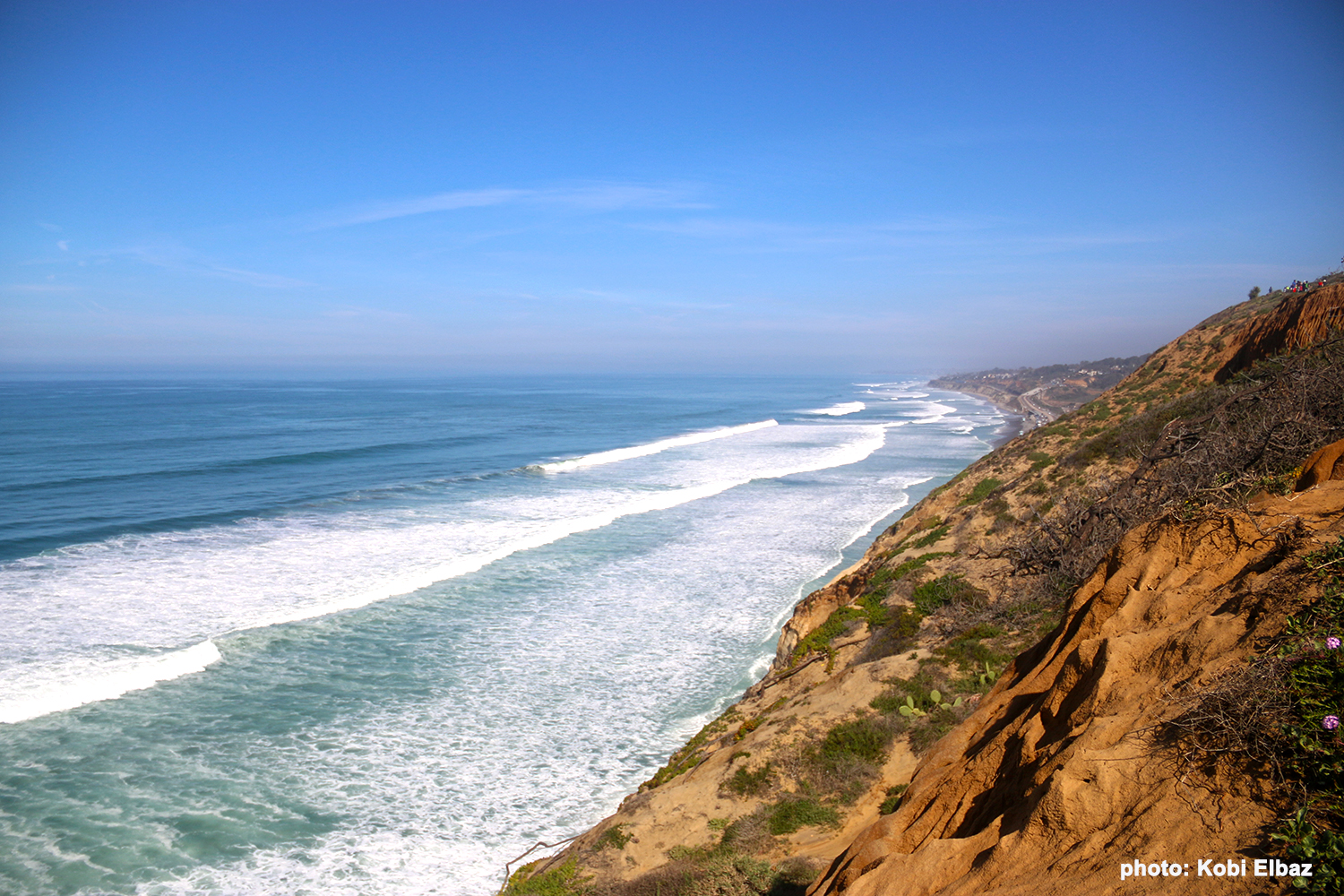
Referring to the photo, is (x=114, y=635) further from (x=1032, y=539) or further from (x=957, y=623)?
(x=1032, y=539)

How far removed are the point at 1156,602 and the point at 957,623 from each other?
5916 mm

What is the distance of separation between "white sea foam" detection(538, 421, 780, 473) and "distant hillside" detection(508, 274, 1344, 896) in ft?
97.7

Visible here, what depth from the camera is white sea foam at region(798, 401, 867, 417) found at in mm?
87688

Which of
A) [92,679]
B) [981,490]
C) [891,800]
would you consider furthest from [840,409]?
[891,800]

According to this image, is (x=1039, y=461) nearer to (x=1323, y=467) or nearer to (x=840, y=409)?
(x=1323, y=467)

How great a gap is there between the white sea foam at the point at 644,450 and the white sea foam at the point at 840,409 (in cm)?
1910

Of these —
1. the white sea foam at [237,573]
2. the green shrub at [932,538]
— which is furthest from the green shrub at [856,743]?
the white sea foam at [237,573]

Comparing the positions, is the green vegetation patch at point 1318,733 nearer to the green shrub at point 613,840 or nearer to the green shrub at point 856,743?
the green shrub at point 856,743

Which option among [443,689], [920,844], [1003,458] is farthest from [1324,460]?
[1003,458]

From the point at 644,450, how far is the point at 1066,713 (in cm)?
4634

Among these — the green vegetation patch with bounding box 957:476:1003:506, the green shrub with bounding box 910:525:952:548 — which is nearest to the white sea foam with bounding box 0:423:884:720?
the green shrub with bounding box 910:525:952:548

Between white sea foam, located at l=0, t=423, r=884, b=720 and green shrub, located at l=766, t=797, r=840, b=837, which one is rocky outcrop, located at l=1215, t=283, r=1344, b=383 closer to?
green shrub, located at l=766, t=797, r=840, b=837

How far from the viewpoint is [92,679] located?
1520cm

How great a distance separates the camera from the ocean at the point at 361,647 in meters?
10.8
